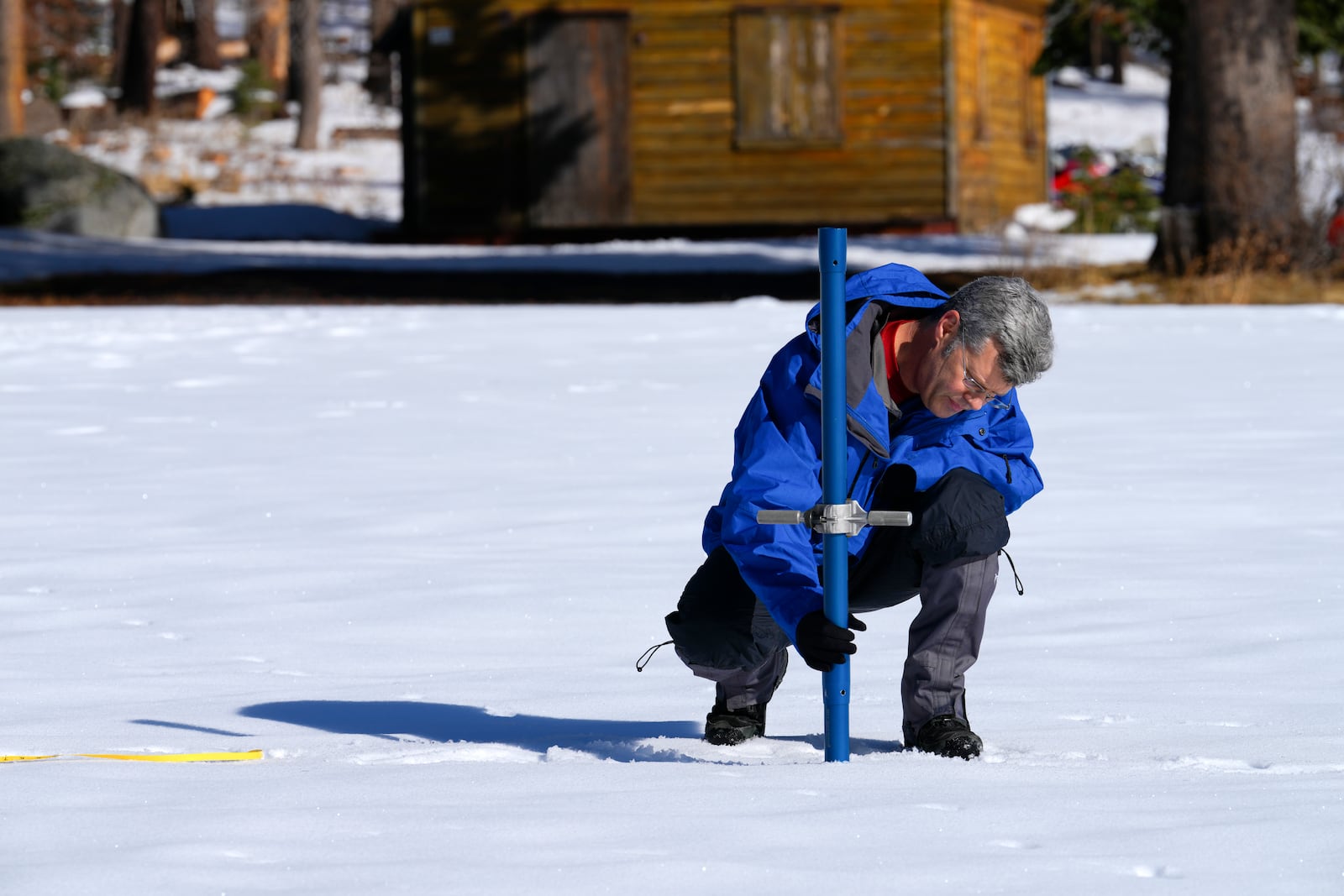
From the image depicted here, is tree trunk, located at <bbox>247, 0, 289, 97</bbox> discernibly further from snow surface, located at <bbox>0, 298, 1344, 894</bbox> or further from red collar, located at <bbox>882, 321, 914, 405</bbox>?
red collar, located at <bbox>882, 321, 914, 405</bbox>

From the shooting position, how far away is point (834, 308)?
3.48 meters

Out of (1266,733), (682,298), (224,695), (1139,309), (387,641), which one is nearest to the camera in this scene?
(1266,733)

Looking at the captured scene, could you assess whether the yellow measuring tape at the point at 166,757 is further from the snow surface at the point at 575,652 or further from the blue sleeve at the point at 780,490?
the blue sleeve at the point at 780,490

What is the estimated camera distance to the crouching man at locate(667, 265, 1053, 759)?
3.58 m

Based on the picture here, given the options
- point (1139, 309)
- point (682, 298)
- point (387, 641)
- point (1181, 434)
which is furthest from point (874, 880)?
point (682, 298)

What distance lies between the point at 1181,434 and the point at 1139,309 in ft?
21.0

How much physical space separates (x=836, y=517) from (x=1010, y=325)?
0.47m

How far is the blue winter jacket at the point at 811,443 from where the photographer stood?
3.62 metres

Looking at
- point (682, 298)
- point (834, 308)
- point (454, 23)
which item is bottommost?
point (682, 298)

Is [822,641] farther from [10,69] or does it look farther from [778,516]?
[10,69]

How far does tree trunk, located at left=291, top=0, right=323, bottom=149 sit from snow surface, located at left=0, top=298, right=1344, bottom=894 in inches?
1086

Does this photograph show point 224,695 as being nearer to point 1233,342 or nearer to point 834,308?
point 834,308

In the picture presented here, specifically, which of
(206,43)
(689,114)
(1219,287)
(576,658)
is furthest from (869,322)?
(206,43)

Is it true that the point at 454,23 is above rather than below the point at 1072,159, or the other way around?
above
